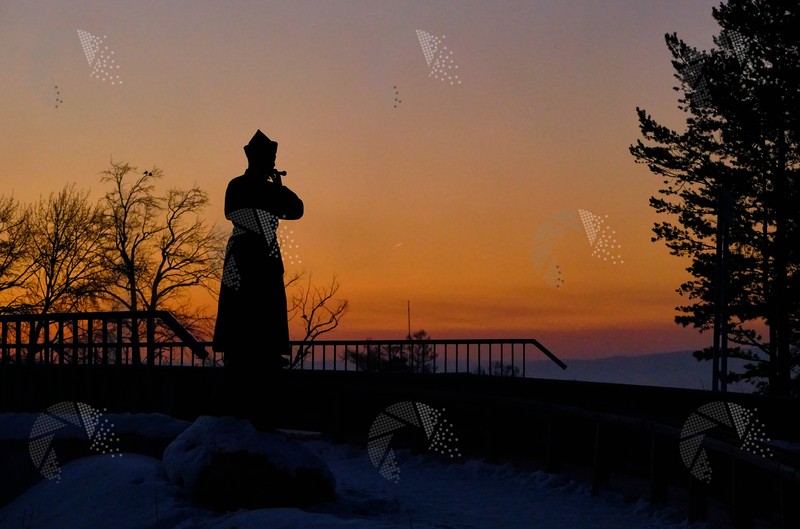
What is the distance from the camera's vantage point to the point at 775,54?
31.2 metres

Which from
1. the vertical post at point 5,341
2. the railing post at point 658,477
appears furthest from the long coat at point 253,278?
the vertical post at point 5,341

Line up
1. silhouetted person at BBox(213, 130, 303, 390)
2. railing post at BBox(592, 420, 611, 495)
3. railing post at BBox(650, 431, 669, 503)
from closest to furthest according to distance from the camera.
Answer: silhouetted person at BBox(213, 130, 303, 390) → railing post at BBox(650, 431, 669, 503) → railing post at BBox(592, 420, 611, 495)

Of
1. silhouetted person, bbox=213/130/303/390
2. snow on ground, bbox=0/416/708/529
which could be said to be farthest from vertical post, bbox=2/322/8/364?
silhouetted person, bbox=213/130/303/390

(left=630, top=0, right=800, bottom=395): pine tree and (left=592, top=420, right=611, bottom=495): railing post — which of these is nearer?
(left=592, top=420, right=611, bottom=495): railing post

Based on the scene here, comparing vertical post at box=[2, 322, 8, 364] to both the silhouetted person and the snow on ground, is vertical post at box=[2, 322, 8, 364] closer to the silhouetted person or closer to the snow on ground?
the snow on ground

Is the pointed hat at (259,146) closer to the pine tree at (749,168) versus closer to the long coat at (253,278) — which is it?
the long coat at (253,278)

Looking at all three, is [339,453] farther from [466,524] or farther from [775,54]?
[775,54]

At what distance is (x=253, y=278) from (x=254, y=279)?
0.02 m

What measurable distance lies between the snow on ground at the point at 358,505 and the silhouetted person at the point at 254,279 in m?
1.74

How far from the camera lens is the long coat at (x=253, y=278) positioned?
11539mm

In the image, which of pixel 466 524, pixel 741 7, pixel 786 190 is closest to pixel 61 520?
pixel 466 524

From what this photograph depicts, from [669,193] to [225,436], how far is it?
83.6ft

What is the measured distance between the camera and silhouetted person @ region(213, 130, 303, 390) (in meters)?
11.5

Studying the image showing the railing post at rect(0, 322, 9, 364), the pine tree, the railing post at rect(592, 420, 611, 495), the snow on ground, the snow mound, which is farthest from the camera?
the pine tree
